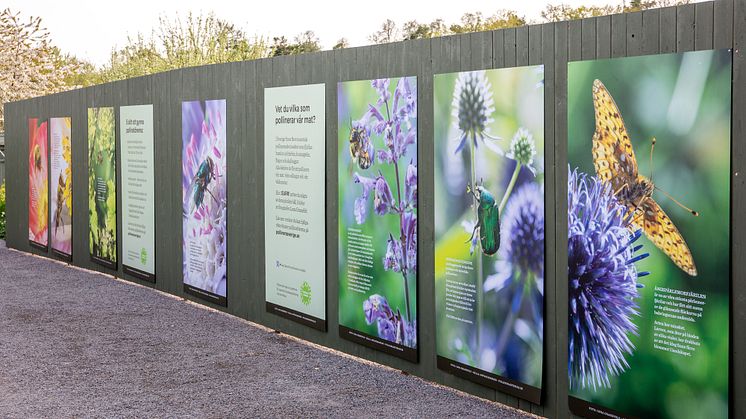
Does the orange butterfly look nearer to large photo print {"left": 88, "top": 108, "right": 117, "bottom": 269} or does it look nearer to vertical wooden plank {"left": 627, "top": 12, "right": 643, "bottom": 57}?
vertical wooden plank {"left": 627, "top": 12, "right": 643, "bottom": 57}

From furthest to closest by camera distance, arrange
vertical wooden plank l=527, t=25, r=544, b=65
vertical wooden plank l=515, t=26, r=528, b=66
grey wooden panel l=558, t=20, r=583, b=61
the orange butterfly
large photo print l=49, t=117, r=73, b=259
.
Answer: large photo print l=49, t=117, r=73, b=259 → vertical wooden plank l=515, t=26, r=528, b=66 → vertical wooden plank l=527, t=25, r=544, b=65 → grey wooden panel l=558, t=20, r=583, b=61 → the orange butterfly

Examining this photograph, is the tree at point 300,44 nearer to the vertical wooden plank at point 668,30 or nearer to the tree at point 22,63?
the tree at point 22,63

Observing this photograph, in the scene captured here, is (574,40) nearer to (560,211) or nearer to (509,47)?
(509,47)

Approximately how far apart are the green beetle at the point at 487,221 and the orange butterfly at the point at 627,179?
0.99m

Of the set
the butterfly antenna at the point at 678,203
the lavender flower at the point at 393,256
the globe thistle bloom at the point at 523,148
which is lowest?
the lavender flower at the point at 393,256

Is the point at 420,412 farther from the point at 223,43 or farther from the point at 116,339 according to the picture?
the point at 223,43

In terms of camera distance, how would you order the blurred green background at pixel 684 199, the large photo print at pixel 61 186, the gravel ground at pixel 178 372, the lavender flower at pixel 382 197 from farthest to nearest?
the large photo print at pixel 61 186
the lavender flower at pixel 382 197
the gravel ground at pixel 178 372
the blurred green background at pixel 684 199

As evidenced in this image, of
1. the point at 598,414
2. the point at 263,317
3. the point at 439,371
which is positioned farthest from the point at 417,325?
the point at 263,317

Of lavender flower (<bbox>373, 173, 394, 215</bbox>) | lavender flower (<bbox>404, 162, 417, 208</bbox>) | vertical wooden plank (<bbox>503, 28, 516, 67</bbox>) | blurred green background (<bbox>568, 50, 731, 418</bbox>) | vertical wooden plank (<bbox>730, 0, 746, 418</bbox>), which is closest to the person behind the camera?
vertical wooden plank (<bbox>730, 0, 746, 418</bbox>)

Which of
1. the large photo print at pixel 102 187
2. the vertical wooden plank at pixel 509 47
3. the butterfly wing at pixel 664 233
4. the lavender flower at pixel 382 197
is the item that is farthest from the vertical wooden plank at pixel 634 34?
the large photo print at pixel 102 187

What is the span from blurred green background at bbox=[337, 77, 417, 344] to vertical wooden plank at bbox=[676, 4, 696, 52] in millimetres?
2393

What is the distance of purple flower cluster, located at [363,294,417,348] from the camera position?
750 cm

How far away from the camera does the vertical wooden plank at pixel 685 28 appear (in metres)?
5.23

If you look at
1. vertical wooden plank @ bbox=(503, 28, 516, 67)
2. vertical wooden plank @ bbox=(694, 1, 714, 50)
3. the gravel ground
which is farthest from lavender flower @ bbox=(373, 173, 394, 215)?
vertical wooden plank @ bbox=(694, 1, 714, 50)
